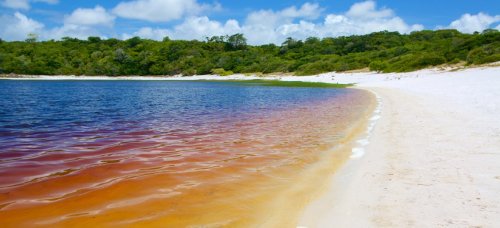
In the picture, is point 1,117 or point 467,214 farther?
point 1,117

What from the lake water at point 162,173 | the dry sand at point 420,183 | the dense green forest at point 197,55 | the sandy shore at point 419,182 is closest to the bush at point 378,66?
the dense green forest at point 197,55

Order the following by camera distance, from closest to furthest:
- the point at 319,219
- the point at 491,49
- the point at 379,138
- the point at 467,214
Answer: the point at 467,214 → the point at 319,219 → the point at 379,138 → the point at 491,49

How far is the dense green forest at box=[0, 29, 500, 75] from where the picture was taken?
84.4 m

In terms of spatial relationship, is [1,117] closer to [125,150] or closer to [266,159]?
[125,150]

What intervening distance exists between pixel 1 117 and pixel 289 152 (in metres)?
14.6

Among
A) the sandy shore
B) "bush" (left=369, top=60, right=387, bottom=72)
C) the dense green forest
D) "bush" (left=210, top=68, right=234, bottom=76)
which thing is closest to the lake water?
the sandy shore

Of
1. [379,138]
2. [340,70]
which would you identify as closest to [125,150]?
[379,138]

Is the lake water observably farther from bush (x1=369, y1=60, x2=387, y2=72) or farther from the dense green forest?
the dense green forest

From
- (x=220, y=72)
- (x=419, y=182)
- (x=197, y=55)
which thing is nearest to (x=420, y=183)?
(x=419, y=182)

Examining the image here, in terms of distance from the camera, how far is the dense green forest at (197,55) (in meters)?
84.4

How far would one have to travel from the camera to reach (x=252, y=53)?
107500 mm

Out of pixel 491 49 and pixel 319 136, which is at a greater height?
pixel 491 49

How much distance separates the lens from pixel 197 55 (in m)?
112

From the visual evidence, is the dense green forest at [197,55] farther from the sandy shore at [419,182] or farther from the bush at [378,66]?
the sandy shore at [419,182]
